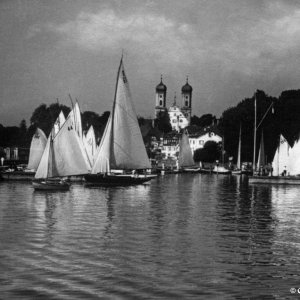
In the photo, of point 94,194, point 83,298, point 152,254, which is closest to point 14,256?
point 152,254

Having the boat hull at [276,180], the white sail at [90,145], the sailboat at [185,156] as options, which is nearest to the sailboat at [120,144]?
the white sail at [90,145]

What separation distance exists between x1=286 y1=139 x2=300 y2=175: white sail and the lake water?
41.2m

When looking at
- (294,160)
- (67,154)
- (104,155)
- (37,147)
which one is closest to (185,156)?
(37,147)

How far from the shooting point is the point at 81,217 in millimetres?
43844

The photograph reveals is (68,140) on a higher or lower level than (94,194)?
higher

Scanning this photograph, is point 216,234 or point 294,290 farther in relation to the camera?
point 216,234

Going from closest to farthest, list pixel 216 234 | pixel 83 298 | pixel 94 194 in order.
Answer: pixel 83 298
pixel 216 234
pixel 94 194

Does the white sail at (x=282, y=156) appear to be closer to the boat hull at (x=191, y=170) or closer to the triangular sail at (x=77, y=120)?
the triangular sail at (x=77, y=120)

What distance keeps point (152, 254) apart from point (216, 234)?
7.45 m

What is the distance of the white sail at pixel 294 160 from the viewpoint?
298 ft

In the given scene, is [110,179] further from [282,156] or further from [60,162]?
[282,156]

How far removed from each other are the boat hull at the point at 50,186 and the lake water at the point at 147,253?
18083 mm

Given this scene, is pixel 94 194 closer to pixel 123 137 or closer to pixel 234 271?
pixel 123 137

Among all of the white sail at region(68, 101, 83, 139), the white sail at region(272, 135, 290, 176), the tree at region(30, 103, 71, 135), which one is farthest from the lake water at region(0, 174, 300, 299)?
the tree at region(30, 103, 71, 135)
